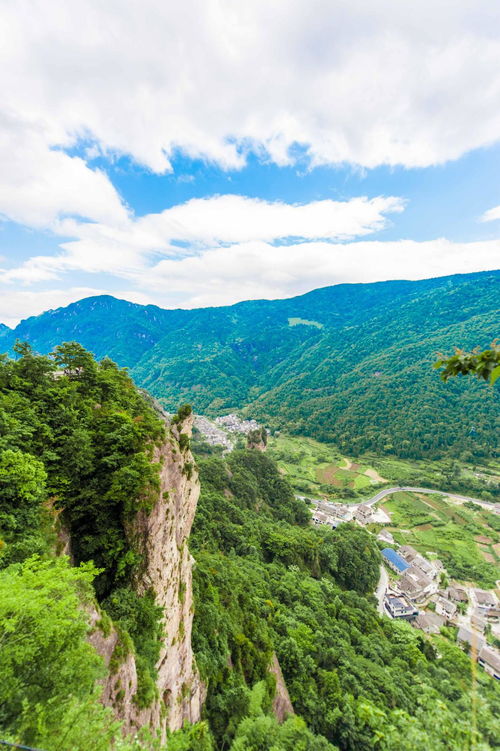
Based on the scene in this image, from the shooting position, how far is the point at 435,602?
4578cm

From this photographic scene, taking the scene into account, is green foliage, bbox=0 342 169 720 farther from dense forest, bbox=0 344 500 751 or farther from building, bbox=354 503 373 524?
building, bbox=354 503 373 524

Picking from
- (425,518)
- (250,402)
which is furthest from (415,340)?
(425,518)

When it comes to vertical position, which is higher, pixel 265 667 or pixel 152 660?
pixel 152 660

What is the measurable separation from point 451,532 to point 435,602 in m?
26.6

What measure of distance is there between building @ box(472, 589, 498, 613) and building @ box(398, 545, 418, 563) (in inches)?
413

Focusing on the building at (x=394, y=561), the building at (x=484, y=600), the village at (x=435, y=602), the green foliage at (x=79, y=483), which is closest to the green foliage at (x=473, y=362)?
the green foliage at (x=79, y=483)

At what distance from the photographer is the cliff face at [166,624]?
9.37 m

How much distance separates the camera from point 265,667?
64.5 ft

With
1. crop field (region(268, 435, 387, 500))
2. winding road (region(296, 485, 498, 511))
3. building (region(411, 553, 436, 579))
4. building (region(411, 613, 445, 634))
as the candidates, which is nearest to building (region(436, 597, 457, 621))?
building (region(411, 613, 445, 634))

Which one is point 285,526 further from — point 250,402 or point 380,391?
point 250,402

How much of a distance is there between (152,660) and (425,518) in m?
80.6

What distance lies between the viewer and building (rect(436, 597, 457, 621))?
143ft

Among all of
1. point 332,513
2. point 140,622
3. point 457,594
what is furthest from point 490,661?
point 140,622

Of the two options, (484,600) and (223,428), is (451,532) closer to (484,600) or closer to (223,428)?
(484,600)
